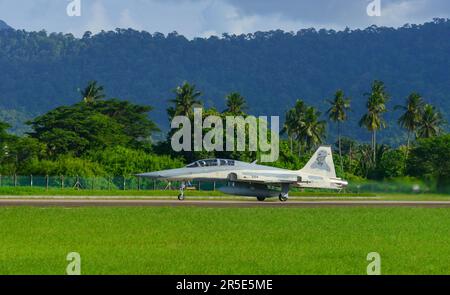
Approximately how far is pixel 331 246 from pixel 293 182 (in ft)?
110

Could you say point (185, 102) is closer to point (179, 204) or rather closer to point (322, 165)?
point (322, 165)

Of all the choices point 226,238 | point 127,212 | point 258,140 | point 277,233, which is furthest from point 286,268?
Answer: point 258,140

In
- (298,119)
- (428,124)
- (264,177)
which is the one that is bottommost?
(264,177)

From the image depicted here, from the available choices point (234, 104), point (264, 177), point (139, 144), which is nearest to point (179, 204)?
point (264, 177)

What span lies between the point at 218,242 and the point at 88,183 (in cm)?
5989

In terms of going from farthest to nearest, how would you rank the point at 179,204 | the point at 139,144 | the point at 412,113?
the point at 412,113 < the point at 139,144 < the point at 179,204

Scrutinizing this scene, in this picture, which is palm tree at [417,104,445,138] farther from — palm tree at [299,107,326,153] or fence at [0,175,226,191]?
fence at [0,175,226,191]

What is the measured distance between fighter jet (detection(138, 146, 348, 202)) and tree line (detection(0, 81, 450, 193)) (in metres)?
28.8

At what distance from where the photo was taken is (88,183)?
82500 millimetres

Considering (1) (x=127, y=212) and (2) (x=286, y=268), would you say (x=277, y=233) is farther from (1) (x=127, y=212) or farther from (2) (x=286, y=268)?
(1) (x=127, y=212)

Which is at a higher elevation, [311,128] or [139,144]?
[311,128]

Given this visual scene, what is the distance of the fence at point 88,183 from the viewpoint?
8050cm

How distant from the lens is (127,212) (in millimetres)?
38031

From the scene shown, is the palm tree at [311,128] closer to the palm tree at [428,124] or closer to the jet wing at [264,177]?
the palm tree at [428,124]
